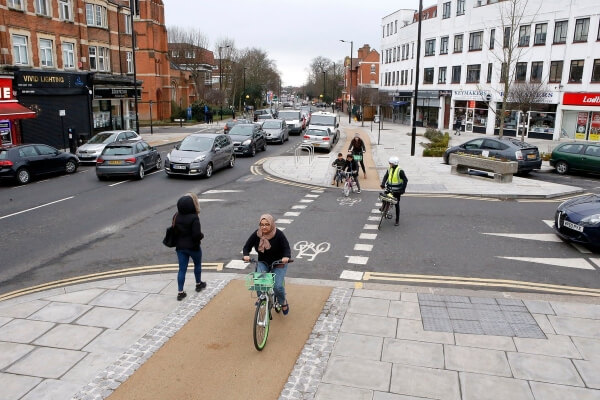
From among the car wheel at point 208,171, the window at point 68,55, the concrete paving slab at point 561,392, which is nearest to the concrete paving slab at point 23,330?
the concrete paving slab at point 561,392

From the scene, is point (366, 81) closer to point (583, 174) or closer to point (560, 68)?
point (560, 68)

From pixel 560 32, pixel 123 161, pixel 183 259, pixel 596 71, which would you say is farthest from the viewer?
pixel 560 32

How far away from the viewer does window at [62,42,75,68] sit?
3069 cm

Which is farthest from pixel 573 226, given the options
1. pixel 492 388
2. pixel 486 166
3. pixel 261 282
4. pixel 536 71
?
pixel 536 71

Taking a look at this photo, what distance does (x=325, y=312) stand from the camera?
288 inches

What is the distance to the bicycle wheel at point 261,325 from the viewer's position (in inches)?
237

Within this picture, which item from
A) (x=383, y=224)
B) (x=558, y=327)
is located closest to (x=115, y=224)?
(x=383, y=224)

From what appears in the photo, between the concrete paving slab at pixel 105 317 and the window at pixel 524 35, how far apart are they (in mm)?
40056

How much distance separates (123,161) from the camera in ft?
63.0

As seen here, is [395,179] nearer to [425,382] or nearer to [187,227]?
[187,227]

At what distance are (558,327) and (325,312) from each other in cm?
325

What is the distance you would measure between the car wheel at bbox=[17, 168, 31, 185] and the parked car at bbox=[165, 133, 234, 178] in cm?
514

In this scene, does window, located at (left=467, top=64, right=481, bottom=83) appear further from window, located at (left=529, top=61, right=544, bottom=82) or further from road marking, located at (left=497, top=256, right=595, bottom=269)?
road marking, located at (left=497, top=256, right=595, bottom=269)

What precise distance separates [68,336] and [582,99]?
123ft
